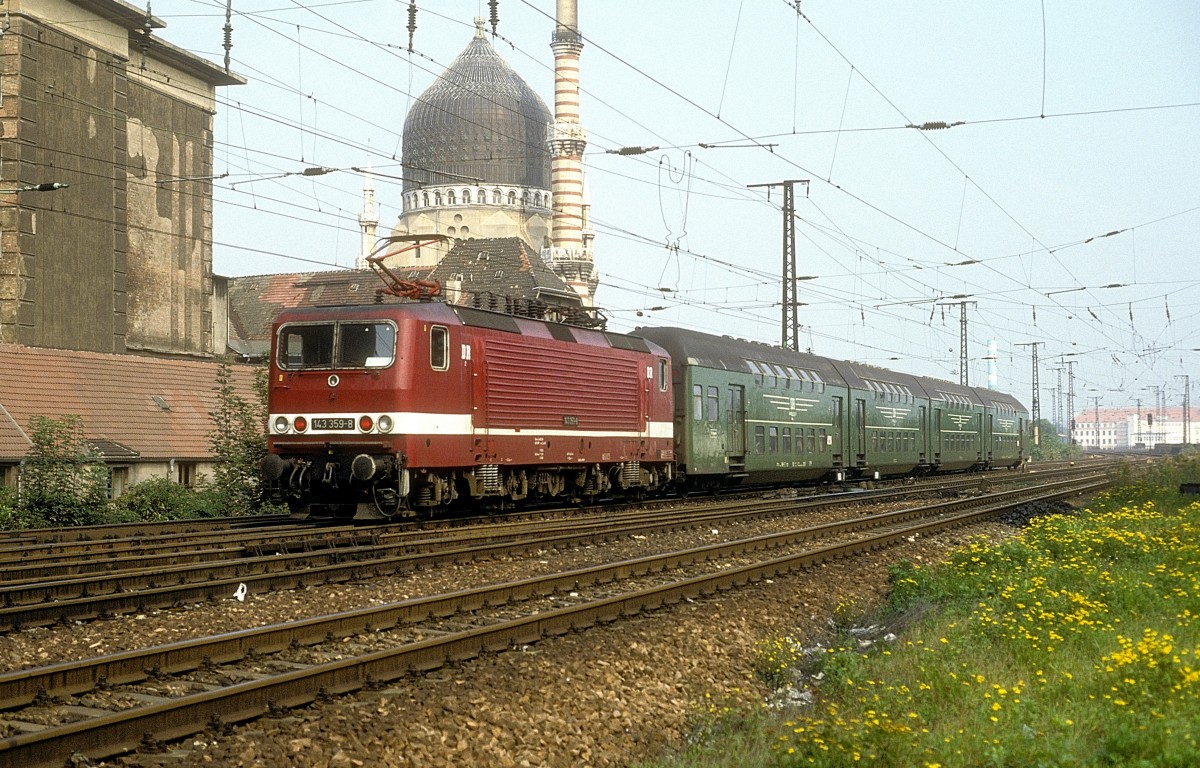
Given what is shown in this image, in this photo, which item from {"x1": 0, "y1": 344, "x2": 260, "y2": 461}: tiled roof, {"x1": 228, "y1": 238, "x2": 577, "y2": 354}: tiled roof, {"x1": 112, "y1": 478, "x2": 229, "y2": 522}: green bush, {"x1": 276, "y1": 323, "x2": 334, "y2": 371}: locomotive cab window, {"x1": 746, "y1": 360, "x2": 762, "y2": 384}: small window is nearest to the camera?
{"x1": 276, "y1": 323, "x2": 334, "y2": 371}: locomotive cab window

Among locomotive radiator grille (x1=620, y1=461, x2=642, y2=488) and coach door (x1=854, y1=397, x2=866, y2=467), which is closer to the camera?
locomotive radiator grille (x1=620, y1=461, x2=642, y2=488)

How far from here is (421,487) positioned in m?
20.2

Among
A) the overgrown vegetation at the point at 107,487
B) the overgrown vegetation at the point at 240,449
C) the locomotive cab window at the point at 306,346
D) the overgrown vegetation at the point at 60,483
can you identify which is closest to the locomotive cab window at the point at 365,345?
the locomotive cab window at the point at 306,346

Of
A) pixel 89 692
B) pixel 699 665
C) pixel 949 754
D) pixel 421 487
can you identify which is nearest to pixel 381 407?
pixel 421 487

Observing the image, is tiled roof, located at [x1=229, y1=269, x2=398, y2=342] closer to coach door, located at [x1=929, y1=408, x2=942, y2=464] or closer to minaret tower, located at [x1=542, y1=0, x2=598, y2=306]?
minaret tower, located at [x1=542, y1=0, x2=598, y2=306]

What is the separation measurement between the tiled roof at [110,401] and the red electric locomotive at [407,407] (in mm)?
10779

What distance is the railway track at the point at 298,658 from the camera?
291 inches

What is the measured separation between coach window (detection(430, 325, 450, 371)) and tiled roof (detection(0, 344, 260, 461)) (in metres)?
12.5

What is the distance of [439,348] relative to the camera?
1991cm

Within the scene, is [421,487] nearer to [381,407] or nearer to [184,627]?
[381,407]

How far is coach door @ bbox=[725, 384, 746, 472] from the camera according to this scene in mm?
30953

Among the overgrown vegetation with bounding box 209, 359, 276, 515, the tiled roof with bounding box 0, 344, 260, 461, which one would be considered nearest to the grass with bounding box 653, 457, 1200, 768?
the overgrown vegetation with bounding box 209, 359, 276, 515

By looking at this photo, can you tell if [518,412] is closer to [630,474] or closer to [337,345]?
[337,345]

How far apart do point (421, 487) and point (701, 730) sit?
12.0m
